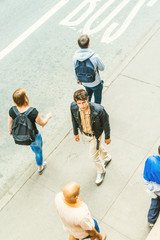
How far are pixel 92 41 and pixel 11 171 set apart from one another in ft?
15.1

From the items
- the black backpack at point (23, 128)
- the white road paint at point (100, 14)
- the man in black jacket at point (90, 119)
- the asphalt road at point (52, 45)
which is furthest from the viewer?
the white road paint at point (100, 14)

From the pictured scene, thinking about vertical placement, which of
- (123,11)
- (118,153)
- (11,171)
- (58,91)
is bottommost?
(11,171)

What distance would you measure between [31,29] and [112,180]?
5997 millimetres

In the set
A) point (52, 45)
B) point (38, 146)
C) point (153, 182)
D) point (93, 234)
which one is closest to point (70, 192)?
point (93, 234)

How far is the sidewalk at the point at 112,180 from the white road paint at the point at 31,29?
11.4 feet

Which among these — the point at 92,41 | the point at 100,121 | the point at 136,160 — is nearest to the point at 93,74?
the point at 100,121

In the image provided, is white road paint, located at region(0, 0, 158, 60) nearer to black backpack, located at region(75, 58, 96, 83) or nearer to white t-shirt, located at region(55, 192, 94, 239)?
black backpack, located at region(75, 58, 96, 83)

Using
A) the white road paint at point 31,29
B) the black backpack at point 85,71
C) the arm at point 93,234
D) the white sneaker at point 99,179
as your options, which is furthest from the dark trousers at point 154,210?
the white road paint at point 31,29

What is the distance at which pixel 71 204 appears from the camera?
12.8 ft

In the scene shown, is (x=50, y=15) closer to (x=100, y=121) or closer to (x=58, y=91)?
(x=58, y=91)

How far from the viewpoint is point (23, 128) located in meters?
5.27

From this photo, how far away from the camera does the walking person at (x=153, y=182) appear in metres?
4.29

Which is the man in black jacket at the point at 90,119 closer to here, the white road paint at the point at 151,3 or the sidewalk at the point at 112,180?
the sidewalk at the point at 112,180

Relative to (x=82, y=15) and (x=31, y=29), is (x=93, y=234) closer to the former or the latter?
(x=31, y=29)
